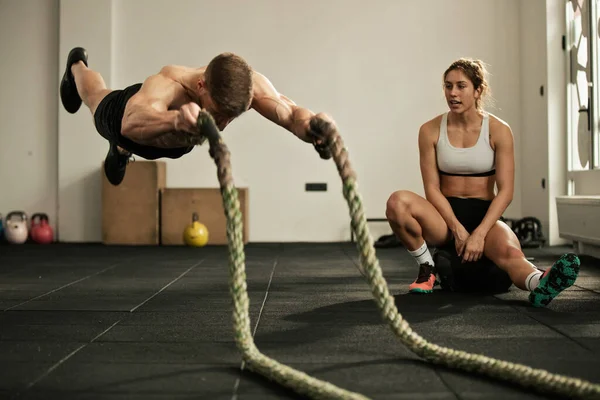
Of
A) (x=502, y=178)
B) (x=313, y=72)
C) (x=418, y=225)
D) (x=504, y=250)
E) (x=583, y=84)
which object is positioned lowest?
(x=504, y=250)

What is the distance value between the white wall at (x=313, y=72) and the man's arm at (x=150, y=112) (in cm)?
391

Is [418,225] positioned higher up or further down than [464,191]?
further down

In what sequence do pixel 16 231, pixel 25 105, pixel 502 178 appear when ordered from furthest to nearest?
pixel 25 105
pixel 16 231
pixel 502 178

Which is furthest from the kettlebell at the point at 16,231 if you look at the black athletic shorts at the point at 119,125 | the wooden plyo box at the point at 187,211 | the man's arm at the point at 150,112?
the man's arm at the point at 150,112

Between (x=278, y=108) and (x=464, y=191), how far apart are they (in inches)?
42.2

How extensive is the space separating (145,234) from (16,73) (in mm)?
2233

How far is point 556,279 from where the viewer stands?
2.45 m

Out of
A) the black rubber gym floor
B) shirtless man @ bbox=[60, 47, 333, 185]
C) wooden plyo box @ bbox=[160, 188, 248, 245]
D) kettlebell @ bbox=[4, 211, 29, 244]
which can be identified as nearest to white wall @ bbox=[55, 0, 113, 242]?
kettlebell @ bbox=[4, 211, 29, 244]

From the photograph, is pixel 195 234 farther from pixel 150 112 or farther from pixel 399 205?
pixel 150 112

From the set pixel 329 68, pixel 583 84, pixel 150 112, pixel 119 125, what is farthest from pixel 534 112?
pixel 150 112

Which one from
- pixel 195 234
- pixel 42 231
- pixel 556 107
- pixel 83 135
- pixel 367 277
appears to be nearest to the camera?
pixel 367 277

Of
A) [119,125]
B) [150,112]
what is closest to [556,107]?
[119,125]

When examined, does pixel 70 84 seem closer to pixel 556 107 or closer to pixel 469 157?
pixel 469 157

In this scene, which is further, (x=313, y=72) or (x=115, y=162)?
(x=313, y=72)
